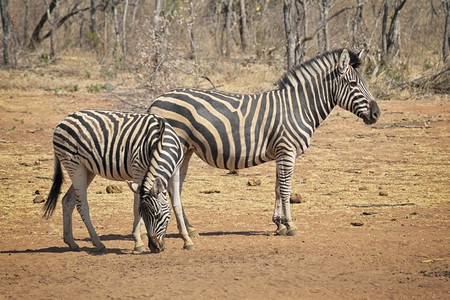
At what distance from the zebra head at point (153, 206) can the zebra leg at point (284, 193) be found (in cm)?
161

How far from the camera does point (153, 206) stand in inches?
264

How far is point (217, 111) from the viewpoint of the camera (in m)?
7.98

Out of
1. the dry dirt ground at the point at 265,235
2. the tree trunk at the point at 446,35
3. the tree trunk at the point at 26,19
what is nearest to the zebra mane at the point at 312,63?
the dry dirt ground at the point at 265,235

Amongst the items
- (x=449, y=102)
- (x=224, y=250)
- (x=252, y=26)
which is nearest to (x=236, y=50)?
(x=252, y=26)

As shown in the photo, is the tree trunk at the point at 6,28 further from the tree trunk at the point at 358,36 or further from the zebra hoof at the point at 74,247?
the zebra hoof at the point at 74,247

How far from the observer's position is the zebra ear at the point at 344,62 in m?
8.26

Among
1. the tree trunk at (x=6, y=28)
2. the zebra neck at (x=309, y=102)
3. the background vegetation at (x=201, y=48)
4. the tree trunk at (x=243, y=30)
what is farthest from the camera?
the tree trunk at (x=243, y=30)

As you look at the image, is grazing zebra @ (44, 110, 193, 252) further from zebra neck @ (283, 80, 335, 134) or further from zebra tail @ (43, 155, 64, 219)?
zebra neck @ (283, 80, 335, 134)

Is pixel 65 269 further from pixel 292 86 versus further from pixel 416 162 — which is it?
pixel 416 162

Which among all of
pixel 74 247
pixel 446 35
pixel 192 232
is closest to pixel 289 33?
pixel 446 35

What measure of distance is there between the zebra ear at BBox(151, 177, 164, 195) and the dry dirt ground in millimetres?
657

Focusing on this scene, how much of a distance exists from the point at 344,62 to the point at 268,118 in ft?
3.67

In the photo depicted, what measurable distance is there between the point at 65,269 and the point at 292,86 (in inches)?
132

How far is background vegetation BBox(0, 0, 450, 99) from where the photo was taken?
1684cm
